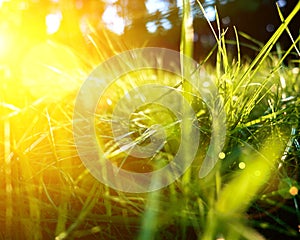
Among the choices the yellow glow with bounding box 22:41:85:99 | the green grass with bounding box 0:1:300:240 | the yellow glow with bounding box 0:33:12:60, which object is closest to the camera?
the green grass with bounding box 0:1:300:240

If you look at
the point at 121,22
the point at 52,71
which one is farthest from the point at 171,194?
the point at 121,22

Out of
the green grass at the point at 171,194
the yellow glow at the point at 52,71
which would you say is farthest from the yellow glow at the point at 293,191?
the yellow glow at the point at 52,71

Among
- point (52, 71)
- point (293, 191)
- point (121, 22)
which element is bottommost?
point (293, 191)

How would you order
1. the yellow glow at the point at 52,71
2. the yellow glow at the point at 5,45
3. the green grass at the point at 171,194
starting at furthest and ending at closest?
1. the yellow glow at the point at 52,71
2. the yellow glow at the point at 5,45
3. the green grass at the point at 171,194

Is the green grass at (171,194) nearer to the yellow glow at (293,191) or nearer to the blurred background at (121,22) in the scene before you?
the yellow glow at (293,191)

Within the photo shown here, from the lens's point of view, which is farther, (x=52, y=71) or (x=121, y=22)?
(x=121, y=22)

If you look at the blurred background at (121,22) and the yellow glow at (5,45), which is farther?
the blurred background at (121,22)

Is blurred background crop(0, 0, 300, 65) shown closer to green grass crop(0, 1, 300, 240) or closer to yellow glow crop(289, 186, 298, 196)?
green grass crop(0, 1, 300, 240)

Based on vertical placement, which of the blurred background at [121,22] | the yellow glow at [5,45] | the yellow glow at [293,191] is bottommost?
the yellow glow at [293,191]

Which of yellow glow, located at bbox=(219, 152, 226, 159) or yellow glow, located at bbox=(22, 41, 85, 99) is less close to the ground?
yellow glow, located at bbox=(22, 41, 85, 99)

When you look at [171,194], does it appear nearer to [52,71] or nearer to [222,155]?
[222,155]

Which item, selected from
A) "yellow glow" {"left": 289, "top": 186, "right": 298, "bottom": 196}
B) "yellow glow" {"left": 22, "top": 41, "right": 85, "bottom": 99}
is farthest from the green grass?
"yellow glow" {"left": 22, "top": 41, "right": 85, "bottom": 99}

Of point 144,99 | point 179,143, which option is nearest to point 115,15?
point 144,99

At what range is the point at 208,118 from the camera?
635mm
